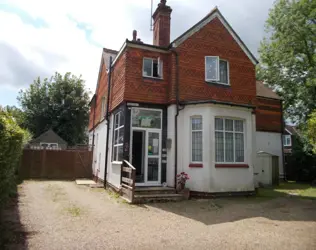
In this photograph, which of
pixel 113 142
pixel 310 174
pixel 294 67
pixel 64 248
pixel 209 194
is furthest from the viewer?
pixel 294 67

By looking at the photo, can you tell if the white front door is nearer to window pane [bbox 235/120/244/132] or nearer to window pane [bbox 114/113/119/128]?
window pane [bbox 114/113/119/128]

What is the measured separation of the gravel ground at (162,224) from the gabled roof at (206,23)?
7.54m

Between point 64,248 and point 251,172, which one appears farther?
point 251,172

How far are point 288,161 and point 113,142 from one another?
50.6 ft

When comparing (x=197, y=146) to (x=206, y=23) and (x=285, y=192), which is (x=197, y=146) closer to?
(x=285, y=192)

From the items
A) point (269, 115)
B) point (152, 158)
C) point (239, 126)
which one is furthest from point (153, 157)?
point (269, 115)

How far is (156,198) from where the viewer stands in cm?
1015

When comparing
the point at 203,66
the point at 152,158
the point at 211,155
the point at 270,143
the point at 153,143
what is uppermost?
the point at 203,66

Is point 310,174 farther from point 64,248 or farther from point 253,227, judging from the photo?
point 64,248

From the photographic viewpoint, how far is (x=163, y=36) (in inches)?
546

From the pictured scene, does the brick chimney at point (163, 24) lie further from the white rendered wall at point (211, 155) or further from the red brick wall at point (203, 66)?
the white rendered wall at point (211, 155)

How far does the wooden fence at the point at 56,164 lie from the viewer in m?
19.0

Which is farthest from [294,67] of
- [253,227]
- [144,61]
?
[253,227]

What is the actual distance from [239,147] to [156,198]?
4525 millimetres
